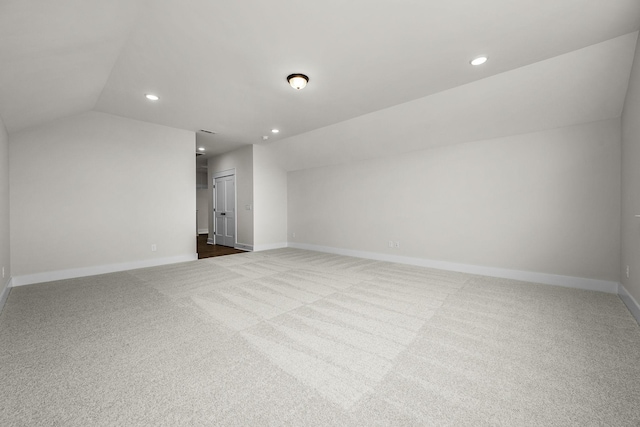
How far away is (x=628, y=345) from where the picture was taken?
211cm

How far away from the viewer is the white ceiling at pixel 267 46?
2082mm

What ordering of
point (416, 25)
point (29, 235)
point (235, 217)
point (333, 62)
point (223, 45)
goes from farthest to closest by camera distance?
point (235, 217) < point (29, 235) < point (333, 62) < point (223, 45) < point (416, 25)

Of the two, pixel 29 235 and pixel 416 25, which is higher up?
pixel 416 25

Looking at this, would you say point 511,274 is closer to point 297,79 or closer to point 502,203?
point 502,203

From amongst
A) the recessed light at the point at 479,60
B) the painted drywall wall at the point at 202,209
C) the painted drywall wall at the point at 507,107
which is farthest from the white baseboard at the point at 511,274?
the painted drywall wall at the point at 202,209

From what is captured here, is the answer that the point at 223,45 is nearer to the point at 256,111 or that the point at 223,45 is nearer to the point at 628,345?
the point at 256,111

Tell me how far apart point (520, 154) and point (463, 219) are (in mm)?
1345

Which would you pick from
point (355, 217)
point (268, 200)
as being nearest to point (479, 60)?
point (355, 217)

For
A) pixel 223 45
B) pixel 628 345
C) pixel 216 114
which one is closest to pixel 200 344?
pixel 223 45

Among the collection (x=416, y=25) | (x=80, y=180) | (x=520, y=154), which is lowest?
(x=80, y=180)

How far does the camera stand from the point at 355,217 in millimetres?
6312

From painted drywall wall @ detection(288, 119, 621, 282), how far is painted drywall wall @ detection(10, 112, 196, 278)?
12.7 ft

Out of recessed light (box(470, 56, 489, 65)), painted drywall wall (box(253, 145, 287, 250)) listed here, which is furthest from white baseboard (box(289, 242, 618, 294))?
recessed light (box(470, 56, 489, 65))

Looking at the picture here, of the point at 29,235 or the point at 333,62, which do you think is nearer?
the point at 333,62
